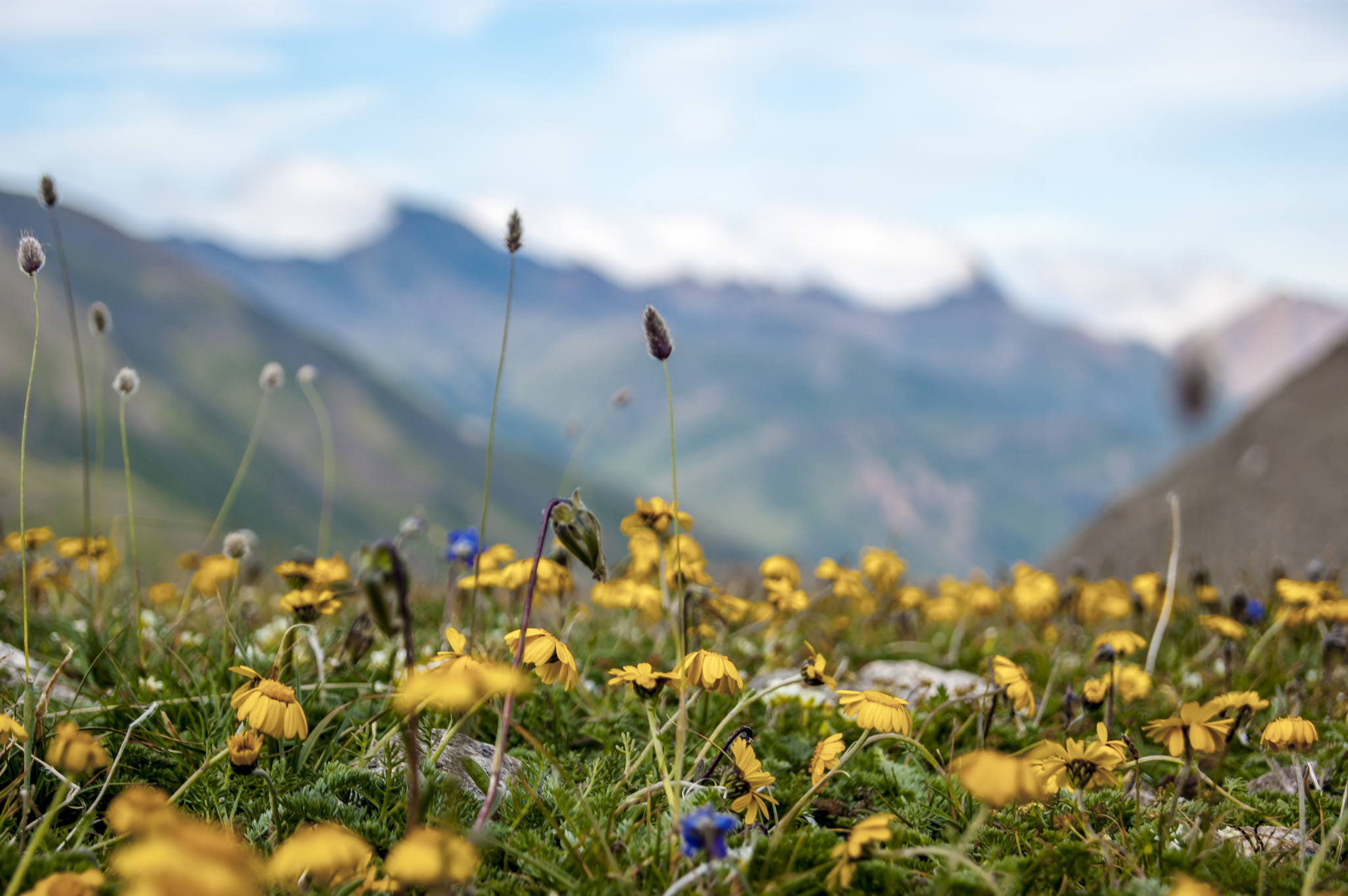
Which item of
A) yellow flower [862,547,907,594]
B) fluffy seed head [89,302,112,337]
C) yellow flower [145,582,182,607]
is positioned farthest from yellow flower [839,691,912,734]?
yellow flower [145,582,182,607]

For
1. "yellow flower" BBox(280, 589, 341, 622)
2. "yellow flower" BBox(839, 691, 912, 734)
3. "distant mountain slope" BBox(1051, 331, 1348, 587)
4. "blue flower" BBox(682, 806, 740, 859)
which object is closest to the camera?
"blue flower" BBox(682, 806, 740, 859)

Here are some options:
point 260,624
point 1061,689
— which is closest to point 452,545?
point 260,624

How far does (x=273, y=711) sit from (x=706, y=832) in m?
1.47

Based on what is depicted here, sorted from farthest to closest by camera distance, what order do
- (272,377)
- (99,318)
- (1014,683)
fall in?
(272,377), (99,318), (1014,683)

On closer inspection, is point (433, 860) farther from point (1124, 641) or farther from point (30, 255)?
point (1124, 641)

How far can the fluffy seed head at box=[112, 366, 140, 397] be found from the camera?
3.75m

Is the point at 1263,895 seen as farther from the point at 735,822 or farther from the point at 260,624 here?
the point at 260,624

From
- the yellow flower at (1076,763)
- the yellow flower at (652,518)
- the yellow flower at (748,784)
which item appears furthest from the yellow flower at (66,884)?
the yellow flower at (1076,763)

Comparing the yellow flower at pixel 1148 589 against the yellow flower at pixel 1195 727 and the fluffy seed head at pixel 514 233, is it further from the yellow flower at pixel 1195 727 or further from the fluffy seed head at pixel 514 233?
the fluffy seed head at pixel 514 233

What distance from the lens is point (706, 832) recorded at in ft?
7.43

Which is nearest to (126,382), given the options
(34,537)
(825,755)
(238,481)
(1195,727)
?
(238,481)

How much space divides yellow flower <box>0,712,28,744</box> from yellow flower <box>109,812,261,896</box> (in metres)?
1.33

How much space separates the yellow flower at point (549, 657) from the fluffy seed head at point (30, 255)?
2.16m

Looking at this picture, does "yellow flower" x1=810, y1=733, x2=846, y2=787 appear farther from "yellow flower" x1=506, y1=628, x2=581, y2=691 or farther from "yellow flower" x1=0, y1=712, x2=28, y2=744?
"yellow flower" x1=0, y1=712, x2=28, y2=744
